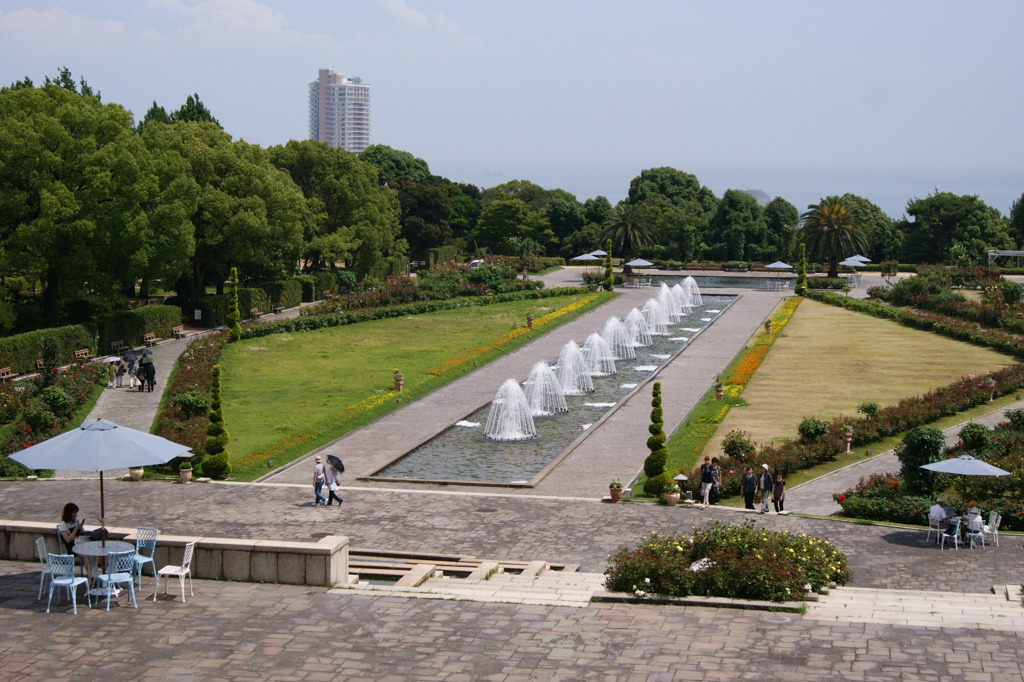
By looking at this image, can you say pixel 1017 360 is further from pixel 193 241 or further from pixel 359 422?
pixel 193 241

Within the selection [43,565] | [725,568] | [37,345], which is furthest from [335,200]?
[725,568]

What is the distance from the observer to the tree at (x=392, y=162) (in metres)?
129

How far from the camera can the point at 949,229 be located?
9881 centimetres

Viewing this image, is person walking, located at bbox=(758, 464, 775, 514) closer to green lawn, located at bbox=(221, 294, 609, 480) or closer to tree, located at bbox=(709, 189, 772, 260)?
green lawn, located at bbox=(221, 294, 609, 480)

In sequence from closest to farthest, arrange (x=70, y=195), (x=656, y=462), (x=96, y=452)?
(x=96, y=452) → (x=656, y=462) → (x=70, y=195)

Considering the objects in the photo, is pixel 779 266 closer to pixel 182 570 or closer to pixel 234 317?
pixel 234 317

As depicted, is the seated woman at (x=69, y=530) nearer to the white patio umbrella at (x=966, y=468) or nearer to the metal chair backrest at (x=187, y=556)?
the metal chair backrest at (x=187, y=556)

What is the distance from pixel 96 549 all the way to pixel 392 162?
116 m

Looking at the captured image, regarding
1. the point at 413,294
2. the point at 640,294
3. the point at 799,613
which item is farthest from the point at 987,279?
the point at 799,613

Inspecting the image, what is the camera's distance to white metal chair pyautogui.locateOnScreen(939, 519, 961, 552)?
23.2 m

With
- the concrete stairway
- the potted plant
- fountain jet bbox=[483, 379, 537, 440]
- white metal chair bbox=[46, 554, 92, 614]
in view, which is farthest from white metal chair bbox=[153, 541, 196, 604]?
fountain jet bbox=[483, 379, 537, 440]

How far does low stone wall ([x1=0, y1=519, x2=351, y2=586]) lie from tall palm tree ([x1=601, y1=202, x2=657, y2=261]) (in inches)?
3086

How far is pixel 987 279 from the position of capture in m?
76.5

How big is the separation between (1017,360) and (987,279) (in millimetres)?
28124
